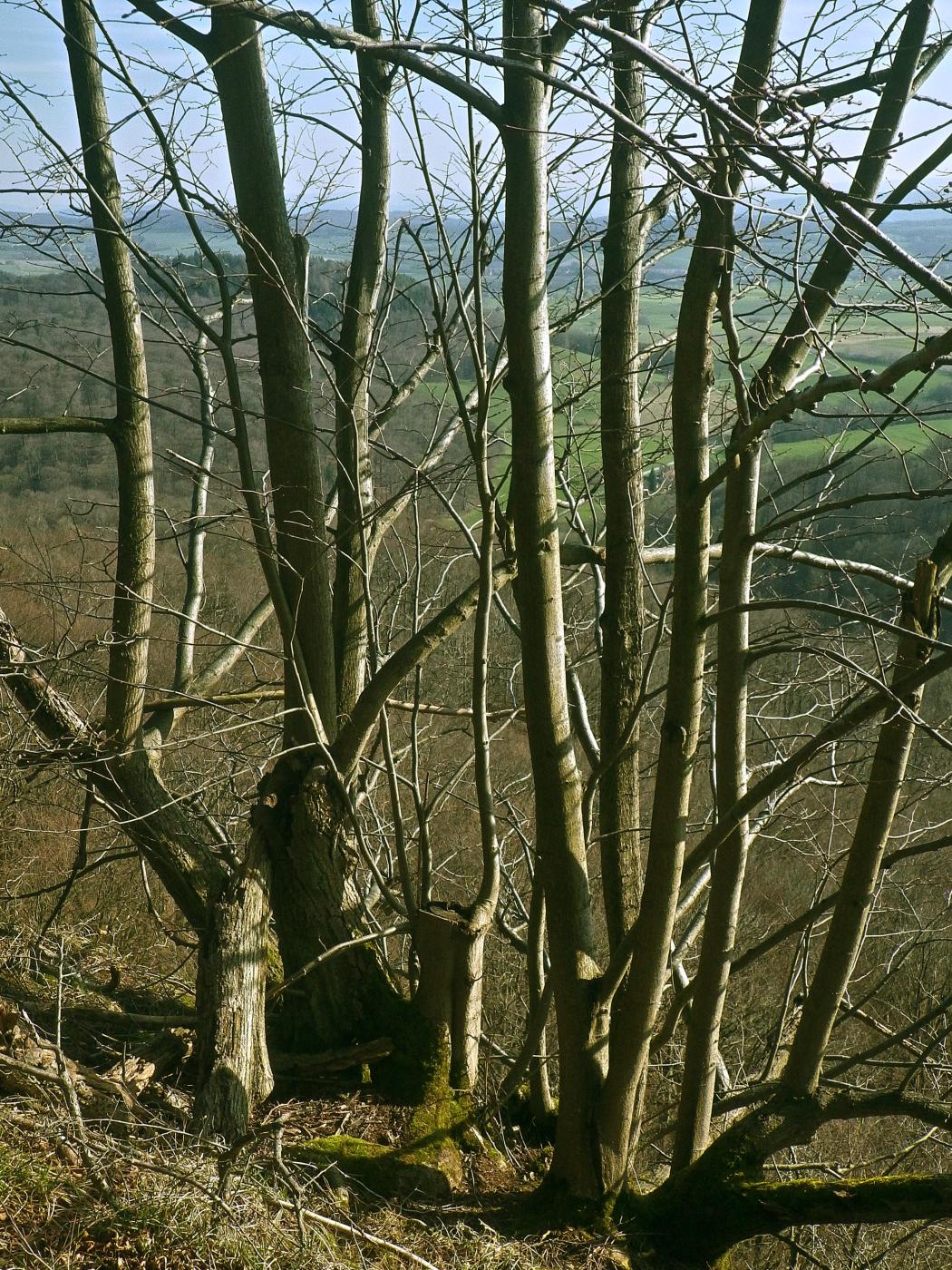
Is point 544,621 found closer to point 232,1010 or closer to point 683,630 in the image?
point 683,630

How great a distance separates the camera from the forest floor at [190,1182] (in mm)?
3064

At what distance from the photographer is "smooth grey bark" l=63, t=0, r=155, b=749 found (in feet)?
16.6

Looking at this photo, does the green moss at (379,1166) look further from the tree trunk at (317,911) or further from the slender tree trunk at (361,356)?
the slender tree trunk at (361,356)

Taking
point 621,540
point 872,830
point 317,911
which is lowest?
point 317,911

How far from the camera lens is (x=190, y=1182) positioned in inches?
119

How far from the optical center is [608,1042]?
387cm

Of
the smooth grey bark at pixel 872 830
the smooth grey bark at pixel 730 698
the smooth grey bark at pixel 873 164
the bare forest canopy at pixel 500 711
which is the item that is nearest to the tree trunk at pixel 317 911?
the bare forest canopy at pixel 500 711

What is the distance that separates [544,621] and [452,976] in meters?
1.64

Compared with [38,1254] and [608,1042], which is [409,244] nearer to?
[608,1042]

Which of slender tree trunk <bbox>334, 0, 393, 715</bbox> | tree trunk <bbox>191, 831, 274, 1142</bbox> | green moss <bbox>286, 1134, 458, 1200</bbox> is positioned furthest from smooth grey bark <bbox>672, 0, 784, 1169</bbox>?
slender tree trunk <bbox>334, 0, 393, 715</bbox>

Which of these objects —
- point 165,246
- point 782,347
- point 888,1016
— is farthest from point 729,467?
point 888,1016

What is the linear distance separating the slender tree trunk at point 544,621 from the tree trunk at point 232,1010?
1.15 m

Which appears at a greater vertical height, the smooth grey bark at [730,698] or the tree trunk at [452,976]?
the smooth grey bark at [730,698]

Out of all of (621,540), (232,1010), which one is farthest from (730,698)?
(232,1010)
